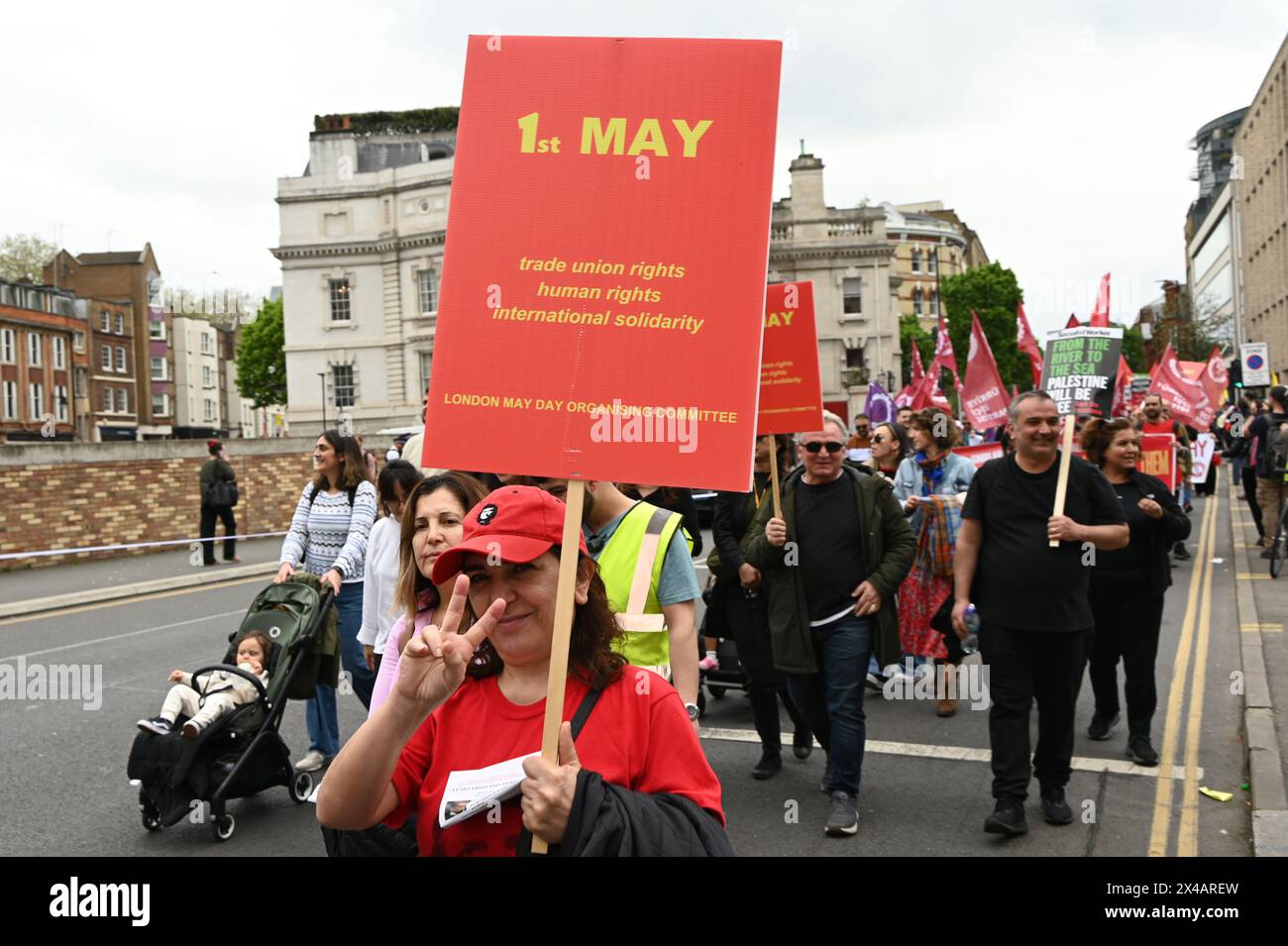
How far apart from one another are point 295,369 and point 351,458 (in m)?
58.1

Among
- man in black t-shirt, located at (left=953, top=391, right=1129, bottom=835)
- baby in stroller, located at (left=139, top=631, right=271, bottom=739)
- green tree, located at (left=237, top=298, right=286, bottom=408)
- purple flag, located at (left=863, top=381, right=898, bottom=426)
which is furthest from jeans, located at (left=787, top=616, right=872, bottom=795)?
green tree, located at (left=237, top=298, right=286, bottom=408)

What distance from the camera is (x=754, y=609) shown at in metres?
6.50

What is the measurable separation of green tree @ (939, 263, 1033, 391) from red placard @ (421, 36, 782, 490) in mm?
75008

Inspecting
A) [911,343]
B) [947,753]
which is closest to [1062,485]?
[947,753]

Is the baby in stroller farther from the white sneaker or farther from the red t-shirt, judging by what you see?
the red t-shirt

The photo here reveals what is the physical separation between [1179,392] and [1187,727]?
1308 centimetres

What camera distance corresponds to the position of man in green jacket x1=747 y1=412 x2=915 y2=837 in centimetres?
580

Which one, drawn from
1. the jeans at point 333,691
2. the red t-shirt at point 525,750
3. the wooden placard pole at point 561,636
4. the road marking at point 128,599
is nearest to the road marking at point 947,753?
the jeans at point 333,691

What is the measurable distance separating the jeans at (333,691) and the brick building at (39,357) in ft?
218

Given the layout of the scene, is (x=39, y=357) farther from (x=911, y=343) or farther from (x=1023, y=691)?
(x=1023, y=691)

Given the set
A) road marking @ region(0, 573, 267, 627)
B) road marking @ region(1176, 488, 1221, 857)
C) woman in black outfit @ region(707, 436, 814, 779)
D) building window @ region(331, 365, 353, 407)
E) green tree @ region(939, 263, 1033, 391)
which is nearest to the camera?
road marking @ region(1176, 488, 1221, 857)

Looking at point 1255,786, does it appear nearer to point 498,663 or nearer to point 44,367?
point 498,663

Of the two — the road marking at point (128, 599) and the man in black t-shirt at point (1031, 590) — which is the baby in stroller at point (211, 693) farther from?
the road marking at point (128, 599)

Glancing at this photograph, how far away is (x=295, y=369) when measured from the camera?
62406mm
